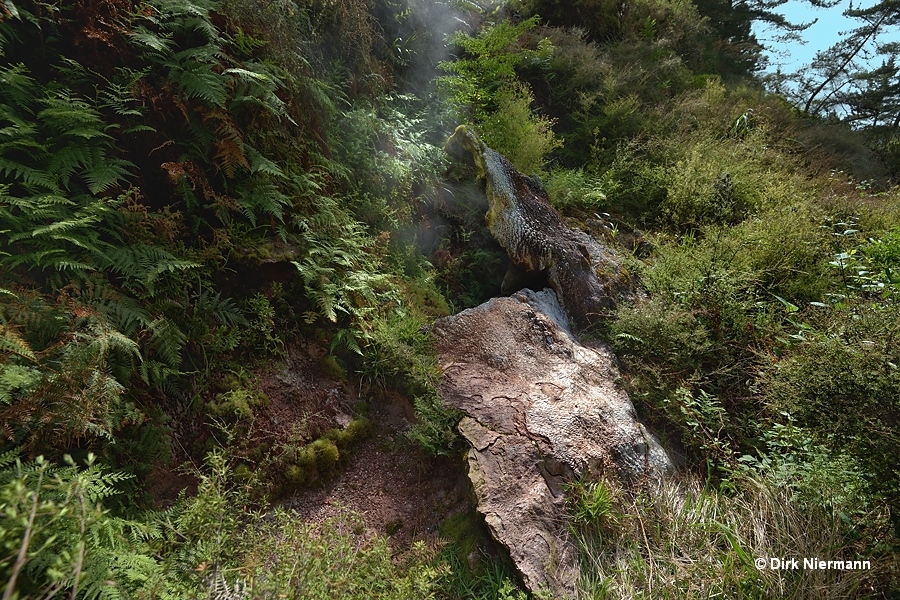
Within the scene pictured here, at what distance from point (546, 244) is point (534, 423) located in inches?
96.0

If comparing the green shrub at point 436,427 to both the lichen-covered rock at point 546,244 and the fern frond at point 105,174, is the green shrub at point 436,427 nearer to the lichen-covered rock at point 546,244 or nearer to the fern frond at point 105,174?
the lichen-covered rock at point 546,244

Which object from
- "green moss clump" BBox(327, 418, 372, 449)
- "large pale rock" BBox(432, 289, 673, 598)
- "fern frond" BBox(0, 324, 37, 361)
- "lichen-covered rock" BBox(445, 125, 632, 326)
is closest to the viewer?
"fern frond" BBox(0, 324, 37, 361)

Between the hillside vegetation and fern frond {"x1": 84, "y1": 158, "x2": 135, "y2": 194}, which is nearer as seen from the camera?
the hillside vegetation

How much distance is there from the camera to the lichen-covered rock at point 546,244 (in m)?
4.88

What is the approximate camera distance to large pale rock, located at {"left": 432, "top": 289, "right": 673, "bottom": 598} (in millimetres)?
2742

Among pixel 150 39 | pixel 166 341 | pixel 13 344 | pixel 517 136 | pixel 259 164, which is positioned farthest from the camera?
pixel 517 136

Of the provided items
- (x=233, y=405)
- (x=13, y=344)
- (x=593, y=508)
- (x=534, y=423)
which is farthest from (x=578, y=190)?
(x=13, y=344)

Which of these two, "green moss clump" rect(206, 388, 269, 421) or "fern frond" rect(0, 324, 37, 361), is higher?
"fern frond" rect(0, 324, 37, 361)

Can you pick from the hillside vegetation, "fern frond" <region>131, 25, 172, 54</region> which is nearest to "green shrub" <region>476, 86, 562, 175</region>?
the hillside vegetation

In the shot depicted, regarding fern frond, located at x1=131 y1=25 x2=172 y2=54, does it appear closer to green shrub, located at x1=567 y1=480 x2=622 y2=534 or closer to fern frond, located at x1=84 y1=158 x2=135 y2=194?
fern frond, located at x1=84 y1=158 x2=135 y2=194

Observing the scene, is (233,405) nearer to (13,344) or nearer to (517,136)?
(13,344)

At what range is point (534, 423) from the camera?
330 centimetres

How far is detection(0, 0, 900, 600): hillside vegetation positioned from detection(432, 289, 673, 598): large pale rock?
0.20 m

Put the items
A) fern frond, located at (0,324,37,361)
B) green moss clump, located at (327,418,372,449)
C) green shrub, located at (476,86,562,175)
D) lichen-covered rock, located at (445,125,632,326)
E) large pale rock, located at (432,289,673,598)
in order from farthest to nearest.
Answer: green shrub, located at (476,86,562,175) → lichen-covered rock, located at (445,125,632,326) → green moss clump, located at (327,418,372,449) → large pale rock, located at (432,289,673,598) → fern frond, located at (0,324,37,361)
